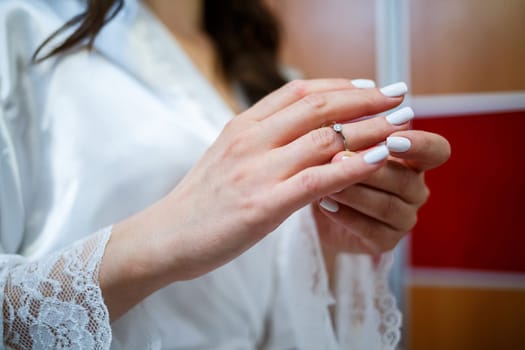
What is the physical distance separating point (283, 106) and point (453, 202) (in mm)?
897

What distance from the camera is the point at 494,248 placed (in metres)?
1.14

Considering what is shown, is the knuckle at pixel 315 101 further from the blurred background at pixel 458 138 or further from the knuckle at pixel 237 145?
the blurred background at pixel 458 138

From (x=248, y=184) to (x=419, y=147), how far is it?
187 mm

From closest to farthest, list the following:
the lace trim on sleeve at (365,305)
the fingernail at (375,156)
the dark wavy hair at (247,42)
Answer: the fingernail at (375,156), the lace trim on sleeve at (365,305), the dark wavy hair at (247,42)

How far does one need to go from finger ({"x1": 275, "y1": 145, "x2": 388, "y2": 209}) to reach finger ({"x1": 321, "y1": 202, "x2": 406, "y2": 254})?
113mm

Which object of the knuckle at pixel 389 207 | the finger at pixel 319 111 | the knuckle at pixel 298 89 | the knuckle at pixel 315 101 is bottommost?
the knuckle at pixel 389 207

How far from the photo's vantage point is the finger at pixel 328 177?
1.20ft

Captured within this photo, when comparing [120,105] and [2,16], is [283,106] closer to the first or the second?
[120,105]

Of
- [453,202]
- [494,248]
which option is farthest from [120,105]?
[494,248]

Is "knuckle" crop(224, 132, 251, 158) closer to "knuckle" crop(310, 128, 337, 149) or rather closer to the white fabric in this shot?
"knuckle" crop(310, 128, 337, 149)

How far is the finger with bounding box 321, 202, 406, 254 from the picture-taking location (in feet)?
1.60

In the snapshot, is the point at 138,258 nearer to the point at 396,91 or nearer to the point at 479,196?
the point at 396,91

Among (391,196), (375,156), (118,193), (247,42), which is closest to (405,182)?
(391,196)

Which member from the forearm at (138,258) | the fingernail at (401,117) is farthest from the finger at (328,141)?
the forearm at (138,258)
